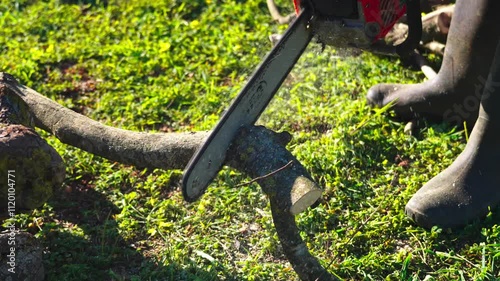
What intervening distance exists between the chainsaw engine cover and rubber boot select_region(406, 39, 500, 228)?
18.2 inches

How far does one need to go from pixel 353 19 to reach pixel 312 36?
0.61ft

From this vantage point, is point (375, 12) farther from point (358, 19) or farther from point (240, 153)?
point (240, 153)

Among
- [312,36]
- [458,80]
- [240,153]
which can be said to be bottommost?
[458,80]

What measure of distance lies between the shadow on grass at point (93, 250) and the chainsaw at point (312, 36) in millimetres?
494

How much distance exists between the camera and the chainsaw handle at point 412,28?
2.77 metres

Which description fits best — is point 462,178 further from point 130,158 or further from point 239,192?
point 130,158

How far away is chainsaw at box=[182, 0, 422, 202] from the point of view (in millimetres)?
2623

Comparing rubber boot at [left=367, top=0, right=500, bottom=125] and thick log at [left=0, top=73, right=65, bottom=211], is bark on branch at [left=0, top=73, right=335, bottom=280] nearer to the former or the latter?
thick log at [left=0, top=73, right=65, bottom=211]

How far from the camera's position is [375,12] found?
2.75 metres

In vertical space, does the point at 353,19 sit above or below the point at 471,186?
above

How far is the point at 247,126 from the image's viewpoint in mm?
2662

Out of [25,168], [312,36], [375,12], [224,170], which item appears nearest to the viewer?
[25,168]

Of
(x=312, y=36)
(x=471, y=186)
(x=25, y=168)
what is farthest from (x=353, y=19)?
(x=25, y=168)

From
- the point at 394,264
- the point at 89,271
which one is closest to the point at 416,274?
the point at 394,264
